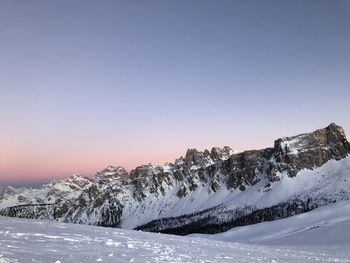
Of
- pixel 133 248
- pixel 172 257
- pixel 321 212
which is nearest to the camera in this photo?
pixel 172 257

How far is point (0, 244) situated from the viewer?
22.5 meters

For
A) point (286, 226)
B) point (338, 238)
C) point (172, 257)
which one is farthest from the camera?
point (286, 226)

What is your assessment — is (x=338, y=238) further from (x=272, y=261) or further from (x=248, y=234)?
(x=248, y=234)

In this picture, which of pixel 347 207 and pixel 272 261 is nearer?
pixel 272 261

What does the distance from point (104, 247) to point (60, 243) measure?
8.64 feet

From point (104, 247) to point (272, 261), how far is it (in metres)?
12.0

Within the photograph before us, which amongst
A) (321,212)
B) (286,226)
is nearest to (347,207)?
(321,212)

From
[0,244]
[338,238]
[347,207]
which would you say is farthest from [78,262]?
[347,207]

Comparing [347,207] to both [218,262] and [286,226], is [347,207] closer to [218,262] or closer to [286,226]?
[286,226]

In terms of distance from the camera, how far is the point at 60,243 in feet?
87.7

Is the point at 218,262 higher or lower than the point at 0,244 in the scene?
lower

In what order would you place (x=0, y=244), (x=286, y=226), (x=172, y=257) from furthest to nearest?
(x=286, y=226) < (x=172, y=257) < (x=0, y=244)

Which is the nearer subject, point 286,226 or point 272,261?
point 272,261

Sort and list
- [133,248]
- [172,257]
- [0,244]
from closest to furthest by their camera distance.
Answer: [0,244]
[172,257]
[133,248]
